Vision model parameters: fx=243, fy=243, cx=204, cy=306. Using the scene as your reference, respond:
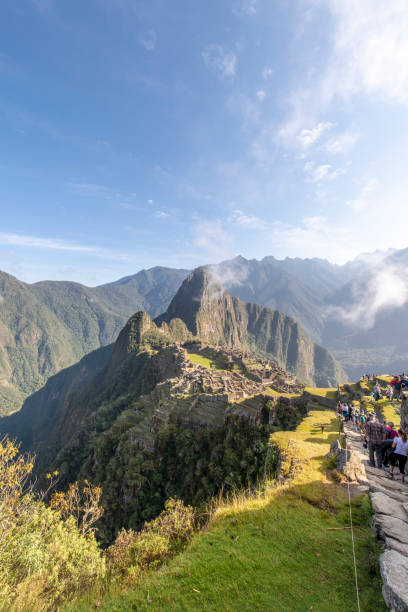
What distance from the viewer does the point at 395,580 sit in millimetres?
3707

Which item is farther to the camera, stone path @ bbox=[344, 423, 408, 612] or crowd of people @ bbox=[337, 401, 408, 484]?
crowd of people @ bbox=[337, 401, 408, 484]

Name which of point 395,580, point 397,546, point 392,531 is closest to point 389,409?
point 392,531

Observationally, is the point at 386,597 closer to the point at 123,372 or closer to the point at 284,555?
the point at 284,555

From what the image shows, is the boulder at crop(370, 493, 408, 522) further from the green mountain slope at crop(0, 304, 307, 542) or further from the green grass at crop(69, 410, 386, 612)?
the green mountain slope at crop(0, 304, 307, 542)

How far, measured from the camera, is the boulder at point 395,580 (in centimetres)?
336

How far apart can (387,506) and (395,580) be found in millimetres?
3547

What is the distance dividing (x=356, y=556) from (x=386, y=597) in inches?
79.6

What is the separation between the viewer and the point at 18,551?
9.14 meters

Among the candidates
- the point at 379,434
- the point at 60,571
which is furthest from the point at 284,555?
the point at 60,571

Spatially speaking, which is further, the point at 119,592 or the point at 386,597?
the point at 119,592

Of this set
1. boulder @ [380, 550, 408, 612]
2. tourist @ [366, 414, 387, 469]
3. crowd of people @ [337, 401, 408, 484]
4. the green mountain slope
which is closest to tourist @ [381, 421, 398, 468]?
crowd of people @ [337, 401, 408, 484]

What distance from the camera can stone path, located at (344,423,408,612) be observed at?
3.54 meters

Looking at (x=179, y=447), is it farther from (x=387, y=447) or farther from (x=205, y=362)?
(x=205, y=362)

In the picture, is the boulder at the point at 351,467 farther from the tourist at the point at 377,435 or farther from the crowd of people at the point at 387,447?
the tourist at the point at 377,435
